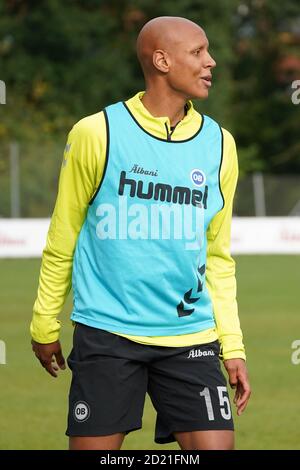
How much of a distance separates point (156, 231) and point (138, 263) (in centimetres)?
14

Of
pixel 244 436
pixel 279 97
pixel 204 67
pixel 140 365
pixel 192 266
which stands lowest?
pixel 244 436

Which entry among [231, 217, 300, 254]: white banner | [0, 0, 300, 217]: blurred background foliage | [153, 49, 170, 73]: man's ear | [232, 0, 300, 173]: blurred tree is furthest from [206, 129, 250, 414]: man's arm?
[232, 0, 300, 173]: blurred tree

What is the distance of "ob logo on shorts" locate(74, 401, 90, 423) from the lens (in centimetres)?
501

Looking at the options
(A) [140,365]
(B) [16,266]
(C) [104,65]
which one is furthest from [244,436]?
(C) [104,65]

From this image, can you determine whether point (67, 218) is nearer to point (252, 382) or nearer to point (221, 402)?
point (221, 402)

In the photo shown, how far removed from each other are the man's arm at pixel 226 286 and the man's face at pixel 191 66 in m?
0.24

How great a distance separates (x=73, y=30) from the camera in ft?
142

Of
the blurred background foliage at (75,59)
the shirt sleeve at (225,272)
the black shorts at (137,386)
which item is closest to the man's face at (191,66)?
the shirt sleeve at (225,272)

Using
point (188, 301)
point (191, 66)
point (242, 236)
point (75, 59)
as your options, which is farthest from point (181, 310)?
point (75, 59)

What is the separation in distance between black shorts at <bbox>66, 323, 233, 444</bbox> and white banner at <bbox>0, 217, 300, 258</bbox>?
2480 cm

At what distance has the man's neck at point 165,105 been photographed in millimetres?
5242

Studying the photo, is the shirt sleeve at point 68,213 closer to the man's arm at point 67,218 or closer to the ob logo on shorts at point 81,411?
the man's arm at point 67,218

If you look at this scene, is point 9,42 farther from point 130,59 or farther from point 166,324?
point 166,324

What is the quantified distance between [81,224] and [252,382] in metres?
6.50
